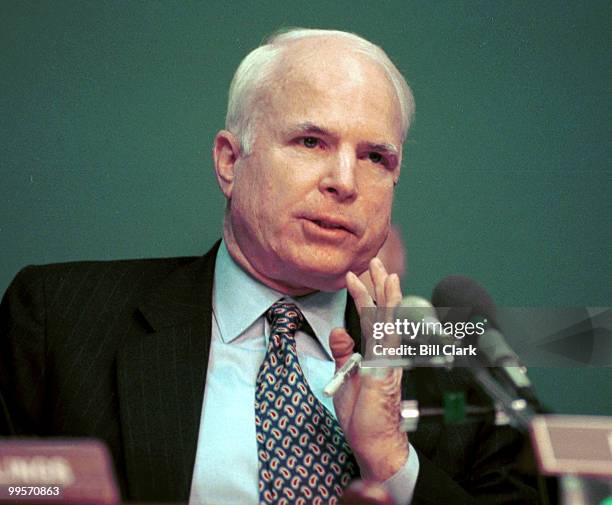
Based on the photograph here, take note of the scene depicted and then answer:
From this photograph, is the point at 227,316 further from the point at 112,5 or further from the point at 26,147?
the point at 112,5

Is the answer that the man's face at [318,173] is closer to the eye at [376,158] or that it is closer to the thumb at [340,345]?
the eye at [376,158]

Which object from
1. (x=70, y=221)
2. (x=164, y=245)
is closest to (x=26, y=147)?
(x=70, y=221)

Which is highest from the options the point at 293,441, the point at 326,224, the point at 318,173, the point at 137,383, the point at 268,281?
the point at 318,173

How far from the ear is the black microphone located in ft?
1.65

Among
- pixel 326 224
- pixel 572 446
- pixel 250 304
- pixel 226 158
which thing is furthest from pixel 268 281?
pixel 572 446

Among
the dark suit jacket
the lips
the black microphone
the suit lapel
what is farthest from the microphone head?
the suit lapel

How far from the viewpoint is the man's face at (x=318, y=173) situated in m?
1.86

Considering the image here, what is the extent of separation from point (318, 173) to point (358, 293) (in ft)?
0.88

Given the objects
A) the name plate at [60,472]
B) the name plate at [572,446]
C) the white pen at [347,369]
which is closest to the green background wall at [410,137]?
the white pen at [347,369]

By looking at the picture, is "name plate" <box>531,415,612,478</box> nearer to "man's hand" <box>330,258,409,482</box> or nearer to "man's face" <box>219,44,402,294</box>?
"man's hand" <box>330,258,409,482</box>

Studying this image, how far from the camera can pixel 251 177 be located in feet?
6.33

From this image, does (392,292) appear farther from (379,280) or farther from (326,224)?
(326,224)

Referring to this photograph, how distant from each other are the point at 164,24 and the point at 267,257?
582 mm

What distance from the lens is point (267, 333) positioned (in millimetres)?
1868
